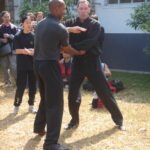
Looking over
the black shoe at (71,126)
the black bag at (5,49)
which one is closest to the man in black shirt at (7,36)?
the black bag at (5,49)

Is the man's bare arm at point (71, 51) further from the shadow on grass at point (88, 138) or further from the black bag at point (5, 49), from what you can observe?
the black bag at point (5, 49)

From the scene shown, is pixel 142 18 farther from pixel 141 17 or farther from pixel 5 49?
pixel 5 49

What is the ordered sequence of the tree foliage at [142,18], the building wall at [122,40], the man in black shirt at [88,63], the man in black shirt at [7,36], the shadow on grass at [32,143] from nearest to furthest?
the shadow on grass at [32,143] < the man in black shirt at [88,63] < the man in black shirt at [7,36] < the tree foliage at [142,18] < the building wall at [122,40]

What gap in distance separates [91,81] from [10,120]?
70.7 inches

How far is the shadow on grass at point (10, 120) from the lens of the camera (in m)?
7.33

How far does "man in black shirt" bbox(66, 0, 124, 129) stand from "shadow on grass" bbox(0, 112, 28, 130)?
3.91 feet

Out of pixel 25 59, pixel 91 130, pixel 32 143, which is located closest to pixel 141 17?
pixel 25 59

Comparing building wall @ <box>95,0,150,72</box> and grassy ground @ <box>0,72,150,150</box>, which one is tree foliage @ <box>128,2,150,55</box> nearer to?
building wall @ <box>95,0,150,72</box>

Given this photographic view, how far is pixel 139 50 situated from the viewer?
43.6ft

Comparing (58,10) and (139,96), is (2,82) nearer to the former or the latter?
(139,96)

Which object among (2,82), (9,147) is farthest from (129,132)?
(2,82)

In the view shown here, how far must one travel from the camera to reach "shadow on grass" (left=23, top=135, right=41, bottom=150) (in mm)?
6148

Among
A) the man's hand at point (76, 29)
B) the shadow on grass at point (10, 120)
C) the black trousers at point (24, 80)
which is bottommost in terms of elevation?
the shadow on grass at point (10, 120)

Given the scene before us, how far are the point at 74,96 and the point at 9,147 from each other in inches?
50.6
